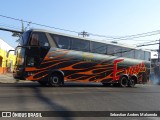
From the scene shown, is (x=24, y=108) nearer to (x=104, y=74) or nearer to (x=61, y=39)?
(x=61, y=39)

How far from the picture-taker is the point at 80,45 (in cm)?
2400

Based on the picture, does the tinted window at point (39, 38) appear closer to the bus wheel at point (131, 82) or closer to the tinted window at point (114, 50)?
the tinted window at point (114, 50)

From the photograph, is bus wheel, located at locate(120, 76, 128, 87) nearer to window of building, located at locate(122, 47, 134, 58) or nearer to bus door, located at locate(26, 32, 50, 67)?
window of building, located at locate(122, 47, 134, 58)

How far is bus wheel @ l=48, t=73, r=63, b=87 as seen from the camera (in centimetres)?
2217

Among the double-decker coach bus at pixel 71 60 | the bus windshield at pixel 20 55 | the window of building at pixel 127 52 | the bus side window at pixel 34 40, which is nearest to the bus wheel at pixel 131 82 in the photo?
the double-decker coach bus at pixel 71 60

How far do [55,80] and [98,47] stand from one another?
4972mm

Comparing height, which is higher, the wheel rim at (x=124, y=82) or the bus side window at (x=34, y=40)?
the bus side window at (x=34, y=40)

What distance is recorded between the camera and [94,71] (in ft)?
82.8

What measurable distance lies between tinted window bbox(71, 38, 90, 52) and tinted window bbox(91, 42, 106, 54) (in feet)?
1.85

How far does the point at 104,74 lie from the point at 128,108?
13.8m

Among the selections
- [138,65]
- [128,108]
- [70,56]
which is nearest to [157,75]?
[138,65]

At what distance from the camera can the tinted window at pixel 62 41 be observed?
22.4 meters

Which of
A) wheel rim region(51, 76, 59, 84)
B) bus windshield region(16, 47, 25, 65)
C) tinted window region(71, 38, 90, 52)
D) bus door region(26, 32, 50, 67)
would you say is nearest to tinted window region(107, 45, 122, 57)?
tinted window region(71, 38, 90, 52)

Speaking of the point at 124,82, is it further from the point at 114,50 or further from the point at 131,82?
the point at 114,50
